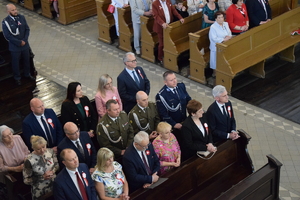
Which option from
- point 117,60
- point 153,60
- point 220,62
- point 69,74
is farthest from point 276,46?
point 69,74

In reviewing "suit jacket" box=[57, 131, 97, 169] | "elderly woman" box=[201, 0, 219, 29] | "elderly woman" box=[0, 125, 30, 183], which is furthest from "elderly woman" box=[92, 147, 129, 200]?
"elderly woman" box=[201, 0, 219, 29]

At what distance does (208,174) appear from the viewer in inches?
234

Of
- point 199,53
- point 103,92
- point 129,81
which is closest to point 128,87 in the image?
point 129,81

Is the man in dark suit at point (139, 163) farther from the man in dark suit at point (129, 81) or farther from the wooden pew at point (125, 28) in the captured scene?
the wooden pew at point (125, 28)

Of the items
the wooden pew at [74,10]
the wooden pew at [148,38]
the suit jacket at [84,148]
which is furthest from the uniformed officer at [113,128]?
the wooden pew at [74,10]

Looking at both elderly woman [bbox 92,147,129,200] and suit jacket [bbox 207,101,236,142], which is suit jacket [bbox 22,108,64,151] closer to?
elderly woman [bbox 92,147,129,200]

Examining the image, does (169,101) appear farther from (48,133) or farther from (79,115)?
(48,133)

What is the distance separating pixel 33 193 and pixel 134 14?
511 centimetres

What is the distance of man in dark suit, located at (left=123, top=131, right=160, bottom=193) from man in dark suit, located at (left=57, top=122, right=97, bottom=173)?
1.44ft

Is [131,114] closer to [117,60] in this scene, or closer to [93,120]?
[93,120]

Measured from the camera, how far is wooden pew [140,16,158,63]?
9.62 m

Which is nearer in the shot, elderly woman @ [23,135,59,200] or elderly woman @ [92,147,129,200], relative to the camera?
elderly woman @ [92,147,129,200]

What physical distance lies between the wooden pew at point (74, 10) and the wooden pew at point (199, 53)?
399 cm

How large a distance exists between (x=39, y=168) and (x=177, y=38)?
15.7 ft
